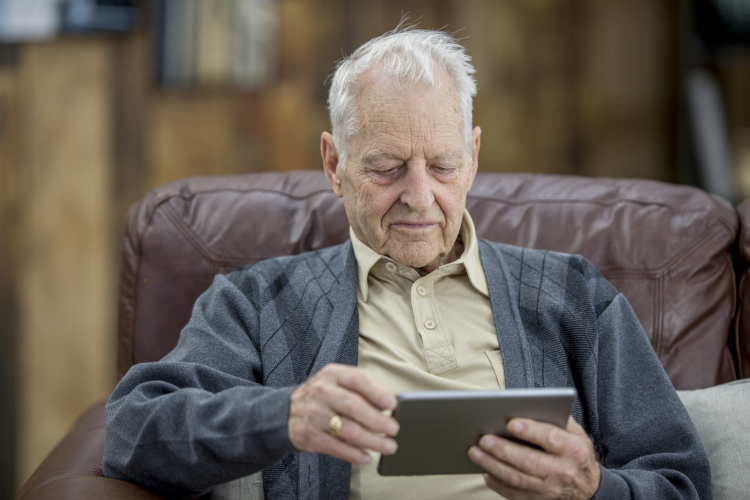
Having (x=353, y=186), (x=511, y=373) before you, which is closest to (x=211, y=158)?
(x=353, y=186)

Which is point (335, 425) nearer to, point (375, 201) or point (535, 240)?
point (375, 201)

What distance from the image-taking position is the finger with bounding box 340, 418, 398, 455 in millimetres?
884

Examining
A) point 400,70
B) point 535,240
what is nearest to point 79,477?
point 400,70

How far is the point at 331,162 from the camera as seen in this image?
1432 millimetres

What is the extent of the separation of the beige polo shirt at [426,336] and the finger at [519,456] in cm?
27

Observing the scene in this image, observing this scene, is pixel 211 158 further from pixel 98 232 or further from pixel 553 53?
pixel 553 53

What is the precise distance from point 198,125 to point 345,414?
195cm

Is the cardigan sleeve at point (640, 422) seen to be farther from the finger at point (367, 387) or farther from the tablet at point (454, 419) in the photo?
the finger at point (367, 387)

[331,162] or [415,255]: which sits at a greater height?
[331,162]

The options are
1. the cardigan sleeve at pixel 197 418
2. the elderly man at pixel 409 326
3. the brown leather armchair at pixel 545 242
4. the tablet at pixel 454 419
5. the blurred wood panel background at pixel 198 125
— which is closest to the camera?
the tablet at pixel 454 419

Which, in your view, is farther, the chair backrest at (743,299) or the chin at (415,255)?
the chair backrest at (743,299)

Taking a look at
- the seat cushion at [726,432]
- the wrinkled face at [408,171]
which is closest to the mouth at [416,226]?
the wrinkled face at [408,171]

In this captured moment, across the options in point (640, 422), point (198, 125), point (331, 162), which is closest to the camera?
point (640, 422)

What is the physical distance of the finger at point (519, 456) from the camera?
36.4 inches
